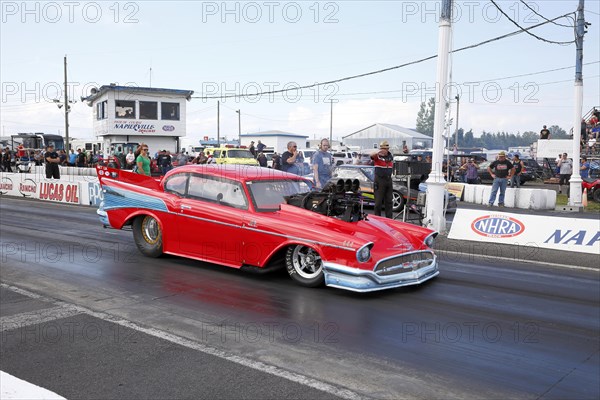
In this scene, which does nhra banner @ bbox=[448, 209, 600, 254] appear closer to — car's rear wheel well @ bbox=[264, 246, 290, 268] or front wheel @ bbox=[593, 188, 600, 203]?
car's rear wheel well @ bbox=[264, 246, 290, 268]

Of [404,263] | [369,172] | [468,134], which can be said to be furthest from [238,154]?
[468,134]

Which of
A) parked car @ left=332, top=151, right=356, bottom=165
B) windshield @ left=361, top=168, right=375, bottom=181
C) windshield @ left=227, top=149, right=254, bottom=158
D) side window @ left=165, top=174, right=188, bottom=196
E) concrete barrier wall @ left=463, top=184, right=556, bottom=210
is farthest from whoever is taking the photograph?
parked car @ left=332, top=151, right=356, bottom=165

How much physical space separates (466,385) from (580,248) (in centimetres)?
619

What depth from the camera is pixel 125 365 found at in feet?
14.6

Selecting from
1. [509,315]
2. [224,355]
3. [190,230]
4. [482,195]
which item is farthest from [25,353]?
[482,195]

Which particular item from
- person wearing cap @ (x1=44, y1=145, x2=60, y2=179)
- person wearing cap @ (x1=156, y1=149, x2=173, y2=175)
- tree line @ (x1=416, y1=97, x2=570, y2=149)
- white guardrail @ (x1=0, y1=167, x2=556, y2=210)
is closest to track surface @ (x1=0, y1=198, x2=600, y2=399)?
white guardrail @ (x1=0, y1=167, x2=556, y2=210)

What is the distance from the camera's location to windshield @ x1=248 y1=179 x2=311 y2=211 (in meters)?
7.40

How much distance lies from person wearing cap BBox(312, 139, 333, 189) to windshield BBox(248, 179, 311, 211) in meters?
4.16

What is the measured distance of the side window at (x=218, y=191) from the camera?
24.7 ft

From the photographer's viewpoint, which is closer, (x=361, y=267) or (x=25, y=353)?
(x=25, y=353)

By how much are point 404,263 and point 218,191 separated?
8.97 ft

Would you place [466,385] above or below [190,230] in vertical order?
below

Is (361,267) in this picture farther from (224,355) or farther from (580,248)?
(580,248)

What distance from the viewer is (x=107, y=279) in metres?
7.36
